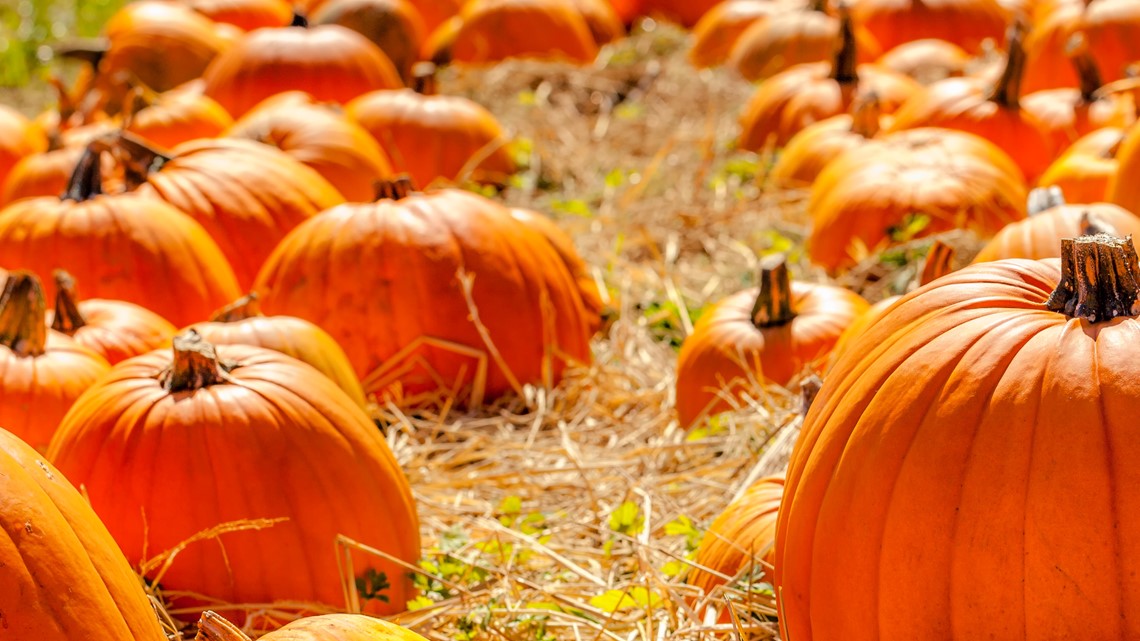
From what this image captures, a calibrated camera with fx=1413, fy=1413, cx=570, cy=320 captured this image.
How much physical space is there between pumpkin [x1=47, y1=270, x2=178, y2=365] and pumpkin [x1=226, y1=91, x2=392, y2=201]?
1932 millimetres

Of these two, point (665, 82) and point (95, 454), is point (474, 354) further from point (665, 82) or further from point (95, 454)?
point (665, 82)

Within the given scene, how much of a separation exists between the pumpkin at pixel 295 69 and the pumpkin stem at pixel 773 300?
4.12m

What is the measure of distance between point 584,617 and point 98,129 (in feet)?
14.7

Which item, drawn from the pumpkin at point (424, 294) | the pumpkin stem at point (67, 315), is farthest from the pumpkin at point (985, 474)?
the pumpkin stem at point (67, 315)

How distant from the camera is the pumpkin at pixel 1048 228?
361 cm

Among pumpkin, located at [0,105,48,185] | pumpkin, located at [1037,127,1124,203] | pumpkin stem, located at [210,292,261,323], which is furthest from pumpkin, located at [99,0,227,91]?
pumpkin, located at [1037,127,1124,203]

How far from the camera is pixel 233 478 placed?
281 cm

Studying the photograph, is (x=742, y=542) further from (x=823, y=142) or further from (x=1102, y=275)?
(x=823, y=142)

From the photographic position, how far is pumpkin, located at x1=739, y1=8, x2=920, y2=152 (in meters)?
7.13

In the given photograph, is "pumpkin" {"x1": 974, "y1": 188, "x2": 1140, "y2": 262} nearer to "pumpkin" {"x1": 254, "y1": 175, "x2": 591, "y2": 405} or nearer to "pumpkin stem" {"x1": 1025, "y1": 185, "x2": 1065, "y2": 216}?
"pumpkin stem" {"x1": 1025, "y1": 185, "x2": 1065, "y2": 216}

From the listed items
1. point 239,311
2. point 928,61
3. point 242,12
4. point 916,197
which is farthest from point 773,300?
point 242,12

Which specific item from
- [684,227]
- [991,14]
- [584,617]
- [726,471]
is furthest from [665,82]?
[584,617]

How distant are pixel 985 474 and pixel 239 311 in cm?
247

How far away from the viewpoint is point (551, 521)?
3.67 meters
